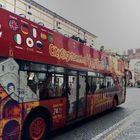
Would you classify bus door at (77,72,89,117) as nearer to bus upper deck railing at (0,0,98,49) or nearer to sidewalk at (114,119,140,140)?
bus upper deck railing at (0,0,98,49)

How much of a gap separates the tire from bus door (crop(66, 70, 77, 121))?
1311 mm

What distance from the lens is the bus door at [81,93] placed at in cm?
982

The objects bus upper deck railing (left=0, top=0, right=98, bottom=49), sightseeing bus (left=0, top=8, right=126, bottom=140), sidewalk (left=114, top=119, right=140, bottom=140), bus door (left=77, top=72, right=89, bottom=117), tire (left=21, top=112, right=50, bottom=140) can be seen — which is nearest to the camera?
sightseeing bus (left=0, top=8, right=126, bottom=140)

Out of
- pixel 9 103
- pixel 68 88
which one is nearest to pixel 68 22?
pixel 68 88

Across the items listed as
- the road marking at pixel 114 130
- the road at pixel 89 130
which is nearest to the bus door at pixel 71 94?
the road at pixel 89 130

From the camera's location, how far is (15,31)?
6.41 metres

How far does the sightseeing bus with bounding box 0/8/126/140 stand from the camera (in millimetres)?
6124

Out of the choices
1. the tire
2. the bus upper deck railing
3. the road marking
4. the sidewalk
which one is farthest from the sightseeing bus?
the sidewalk

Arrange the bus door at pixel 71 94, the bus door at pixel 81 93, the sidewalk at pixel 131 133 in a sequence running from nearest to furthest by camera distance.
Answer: the sidewalk at pixel 131 133 → the bus door at pixel 71 94 → the bus door at pixel 81 93

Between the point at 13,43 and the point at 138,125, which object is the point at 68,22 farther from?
the point at 138,125

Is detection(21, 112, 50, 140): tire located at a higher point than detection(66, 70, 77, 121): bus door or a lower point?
lower

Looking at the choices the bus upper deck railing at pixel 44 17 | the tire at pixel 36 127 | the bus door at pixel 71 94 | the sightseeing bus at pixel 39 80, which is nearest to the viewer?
the sightseeing bus at pixel 39 80

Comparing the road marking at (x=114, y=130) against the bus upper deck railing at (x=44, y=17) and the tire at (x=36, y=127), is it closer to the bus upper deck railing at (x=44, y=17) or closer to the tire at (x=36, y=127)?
the tire at (x=36, y=127)

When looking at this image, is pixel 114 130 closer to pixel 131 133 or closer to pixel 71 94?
pixel 131 133
